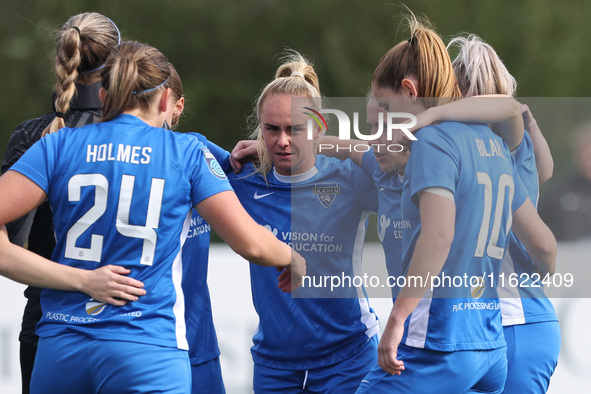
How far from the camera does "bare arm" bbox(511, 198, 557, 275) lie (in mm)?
2832

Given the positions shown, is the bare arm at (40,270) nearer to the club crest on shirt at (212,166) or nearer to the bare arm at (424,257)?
the club crest on shirt at (212,166)

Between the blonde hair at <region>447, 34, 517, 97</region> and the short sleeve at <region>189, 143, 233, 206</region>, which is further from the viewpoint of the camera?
the blonde hair at <region>447, 34, 517, 97</region>

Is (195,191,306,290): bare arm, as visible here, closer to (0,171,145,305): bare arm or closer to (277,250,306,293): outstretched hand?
(277,250,306,293): outstretched hand

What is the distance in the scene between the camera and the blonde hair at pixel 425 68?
263 centimetres

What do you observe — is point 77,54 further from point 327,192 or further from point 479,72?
Result: point 479,72

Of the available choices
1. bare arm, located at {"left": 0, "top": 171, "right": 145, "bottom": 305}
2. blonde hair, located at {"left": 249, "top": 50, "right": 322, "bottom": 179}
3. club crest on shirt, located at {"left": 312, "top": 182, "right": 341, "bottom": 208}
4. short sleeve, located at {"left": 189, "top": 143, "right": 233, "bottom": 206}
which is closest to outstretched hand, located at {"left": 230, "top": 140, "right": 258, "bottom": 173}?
blonde hair, located at {"left": 249, "top": 50, "right": 322, "bottom": 179}

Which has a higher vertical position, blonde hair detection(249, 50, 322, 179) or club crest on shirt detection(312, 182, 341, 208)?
blonde hair detection(249, 50, 322, 179)

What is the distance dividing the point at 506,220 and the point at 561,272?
1654mm

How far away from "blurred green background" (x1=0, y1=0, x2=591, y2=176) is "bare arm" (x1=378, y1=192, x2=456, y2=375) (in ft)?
43.6

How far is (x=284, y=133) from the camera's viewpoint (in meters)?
3.11

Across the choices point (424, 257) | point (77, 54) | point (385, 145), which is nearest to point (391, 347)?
point (424, 257)

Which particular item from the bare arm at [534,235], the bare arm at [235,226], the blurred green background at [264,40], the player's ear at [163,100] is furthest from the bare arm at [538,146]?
the blurred green background at [264,40]

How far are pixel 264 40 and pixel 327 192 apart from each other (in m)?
13.8

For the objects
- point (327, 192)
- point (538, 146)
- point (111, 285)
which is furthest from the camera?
point (327, 192)
